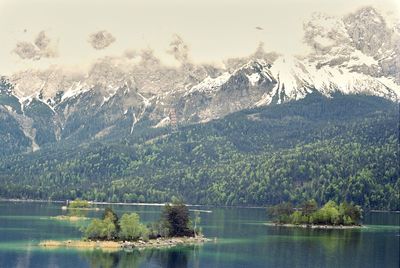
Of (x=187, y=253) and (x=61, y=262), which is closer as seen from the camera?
(x=61, y=262)

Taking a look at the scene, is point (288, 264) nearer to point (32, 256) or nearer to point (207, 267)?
point (207, 267)

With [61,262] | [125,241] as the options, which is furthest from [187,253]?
[61,262]

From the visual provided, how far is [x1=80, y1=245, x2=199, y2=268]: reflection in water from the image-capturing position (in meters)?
168

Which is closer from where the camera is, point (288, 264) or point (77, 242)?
point (288, 264)

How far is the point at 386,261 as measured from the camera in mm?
181250

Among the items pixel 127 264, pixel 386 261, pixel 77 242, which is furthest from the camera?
pixel 77 242

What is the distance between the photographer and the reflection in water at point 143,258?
168250 mm

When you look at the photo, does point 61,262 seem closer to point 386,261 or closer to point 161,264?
point 161,264

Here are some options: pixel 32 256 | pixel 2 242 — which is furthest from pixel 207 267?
pixel 2 242

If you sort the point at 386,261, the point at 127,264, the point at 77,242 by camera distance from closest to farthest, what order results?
1. the point at 127,264
2. the point at 386,261
3. the point at 77,242

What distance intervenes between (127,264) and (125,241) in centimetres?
3300

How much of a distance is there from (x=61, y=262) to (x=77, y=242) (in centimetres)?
3027

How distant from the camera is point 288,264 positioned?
174 meters

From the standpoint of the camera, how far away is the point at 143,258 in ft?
582
